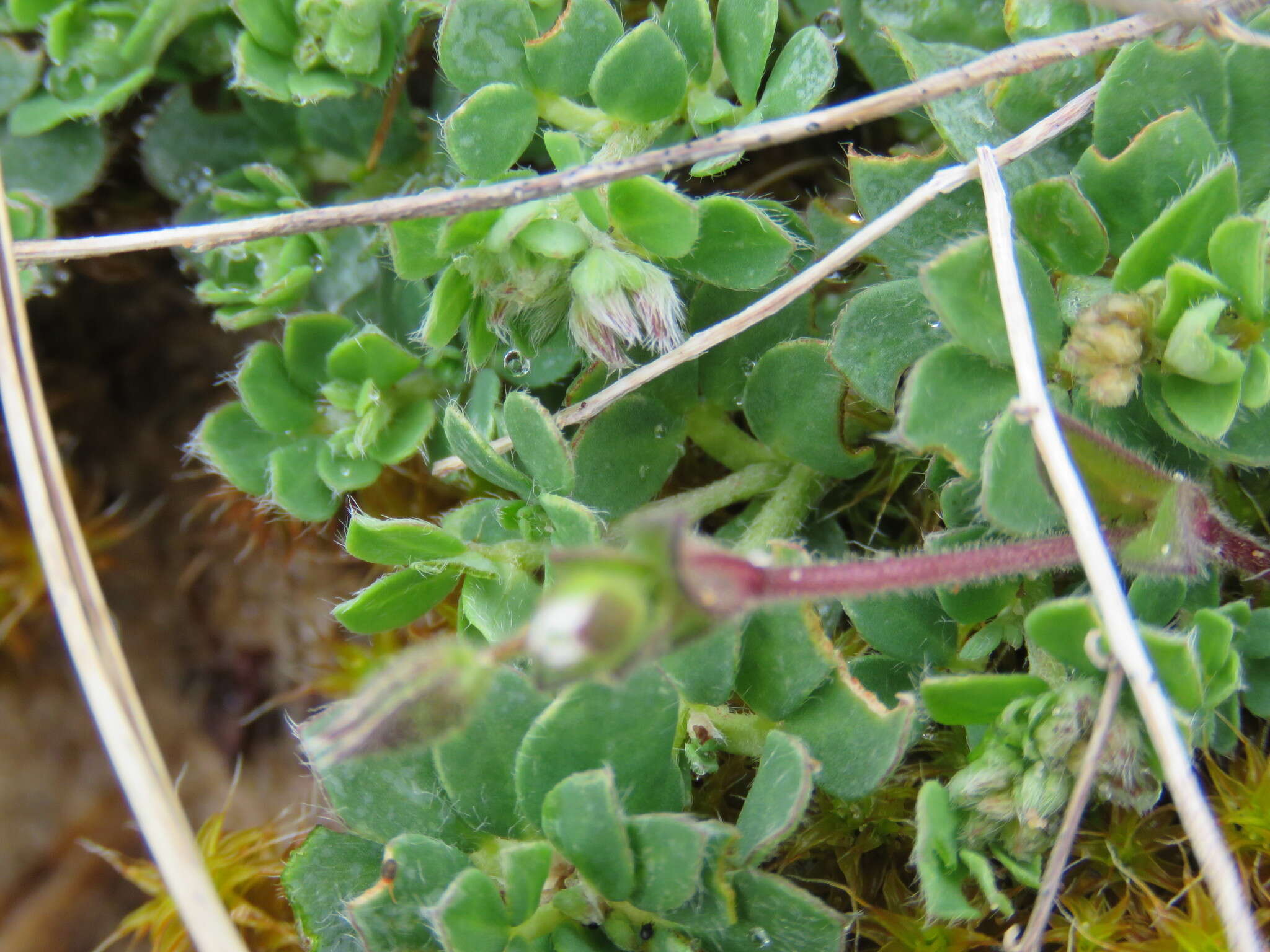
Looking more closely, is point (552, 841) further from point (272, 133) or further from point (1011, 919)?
point (272, 133)

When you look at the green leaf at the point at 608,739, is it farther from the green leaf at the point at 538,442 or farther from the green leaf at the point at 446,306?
the green leaf at the point at 446,306

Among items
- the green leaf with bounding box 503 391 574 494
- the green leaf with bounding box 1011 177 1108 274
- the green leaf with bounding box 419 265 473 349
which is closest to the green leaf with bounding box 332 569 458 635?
the green leaf with bounding box 503 391 574 494

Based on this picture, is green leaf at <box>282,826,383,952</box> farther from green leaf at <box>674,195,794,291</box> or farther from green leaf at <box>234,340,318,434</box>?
green leaf at <box>674,195,794,291</box>

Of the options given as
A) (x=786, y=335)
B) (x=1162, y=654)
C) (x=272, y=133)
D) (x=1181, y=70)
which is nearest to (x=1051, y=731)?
(x=1162, y=654)

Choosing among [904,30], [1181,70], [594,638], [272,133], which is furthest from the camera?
[272,133]

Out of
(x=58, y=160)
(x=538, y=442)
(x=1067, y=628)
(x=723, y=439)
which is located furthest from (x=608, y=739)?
(x=58, y=160)

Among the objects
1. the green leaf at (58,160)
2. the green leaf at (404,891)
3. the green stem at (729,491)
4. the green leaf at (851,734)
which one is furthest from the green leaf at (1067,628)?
the green leaf at (58,160)

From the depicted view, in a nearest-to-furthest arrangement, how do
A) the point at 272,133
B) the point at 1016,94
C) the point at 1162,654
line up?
the point at 1162,654, the point at 1016,94, the point at 272,133
